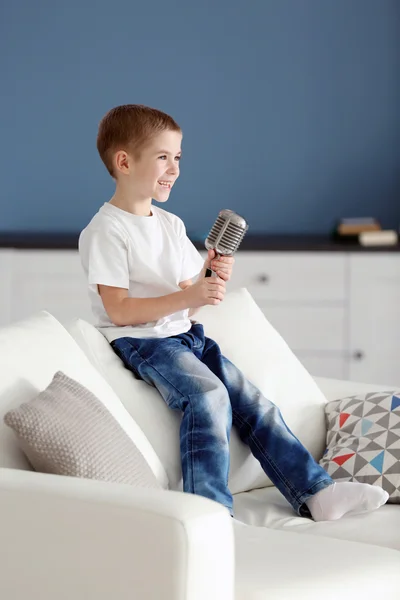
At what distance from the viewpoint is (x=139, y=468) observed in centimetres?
176

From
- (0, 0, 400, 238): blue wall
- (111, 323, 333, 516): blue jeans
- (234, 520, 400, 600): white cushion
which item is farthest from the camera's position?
(0, 0, 400, 238): blue wall

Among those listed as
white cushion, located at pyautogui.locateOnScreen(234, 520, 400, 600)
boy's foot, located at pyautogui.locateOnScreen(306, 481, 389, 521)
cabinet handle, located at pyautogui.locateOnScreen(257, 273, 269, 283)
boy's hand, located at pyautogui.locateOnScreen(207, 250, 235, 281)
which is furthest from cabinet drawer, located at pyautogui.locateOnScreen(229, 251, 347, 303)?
white cushion, located at pyautogui.locateOnScreen(234, 520, 400, 600)

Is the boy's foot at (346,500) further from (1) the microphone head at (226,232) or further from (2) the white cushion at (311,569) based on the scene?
(1) the microphone head at (226,232)

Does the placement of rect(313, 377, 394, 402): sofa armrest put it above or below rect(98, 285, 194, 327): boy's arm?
below

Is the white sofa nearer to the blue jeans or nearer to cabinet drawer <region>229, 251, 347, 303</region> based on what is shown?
the blue jeans

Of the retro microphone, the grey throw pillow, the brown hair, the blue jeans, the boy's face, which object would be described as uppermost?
the brown hair

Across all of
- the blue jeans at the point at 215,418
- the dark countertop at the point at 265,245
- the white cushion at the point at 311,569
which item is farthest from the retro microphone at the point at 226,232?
the dark countertop at the point at 265,245

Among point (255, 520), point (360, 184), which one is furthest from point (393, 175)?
point (255, 520)

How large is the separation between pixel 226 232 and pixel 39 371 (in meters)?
0.56

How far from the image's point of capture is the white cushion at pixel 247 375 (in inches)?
86.3

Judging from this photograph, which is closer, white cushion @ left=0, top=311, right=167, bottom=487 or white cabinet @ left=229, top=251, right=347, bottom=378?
white cushion @ left=0, top=311, right=167, bottom=487

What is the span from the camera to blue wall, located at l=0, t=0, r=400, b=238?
466 cm

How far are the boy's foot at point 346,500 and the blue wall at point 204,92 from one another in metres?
2.66

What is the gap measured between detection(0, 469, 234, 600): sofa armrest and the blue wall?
333cm
